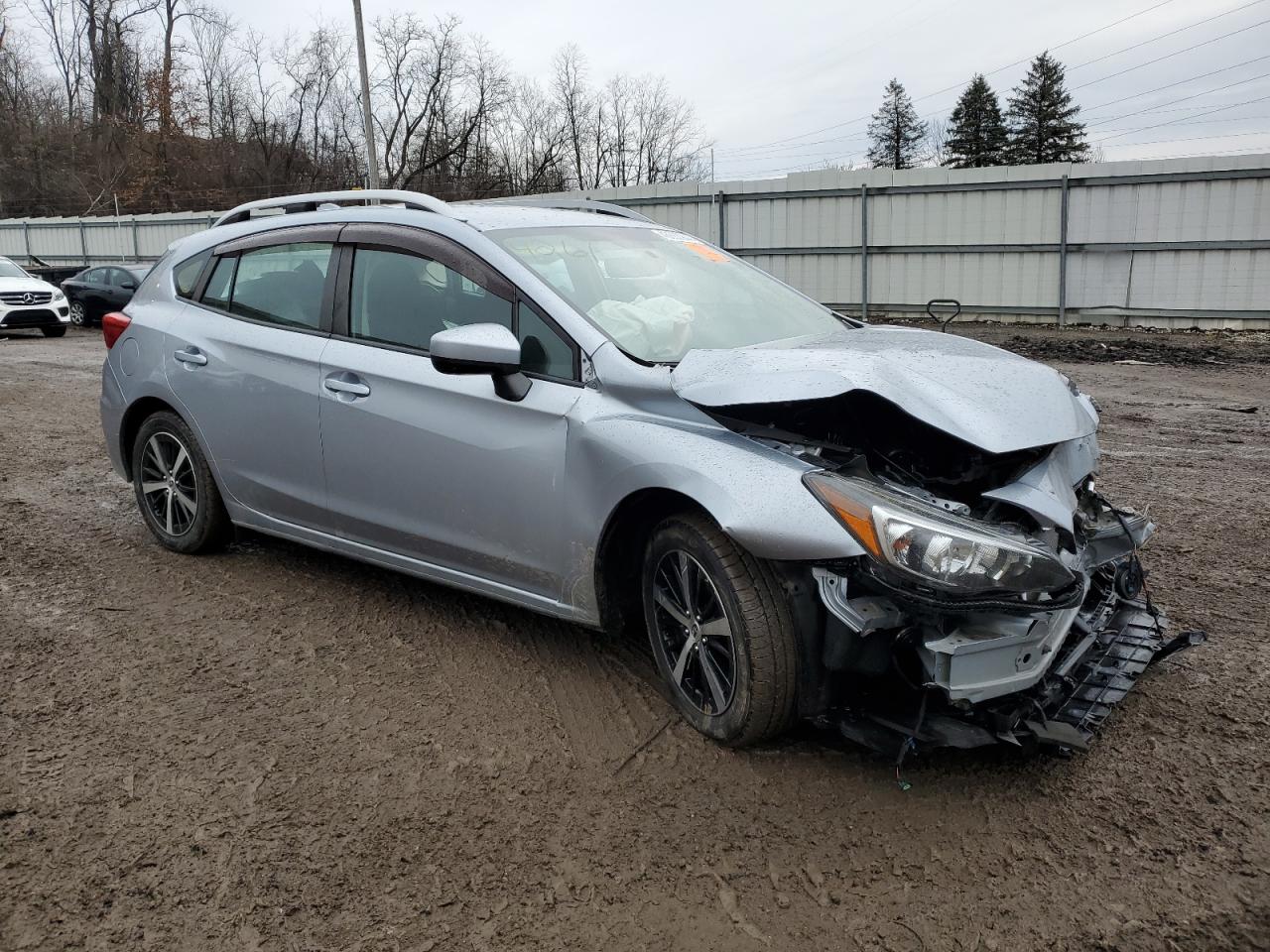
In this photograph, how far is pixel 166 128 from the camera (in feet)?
160

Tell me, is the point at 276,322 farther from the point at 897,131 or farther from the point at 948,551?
the point at 897,131

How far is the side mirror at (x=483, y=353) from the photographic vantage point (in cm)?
340

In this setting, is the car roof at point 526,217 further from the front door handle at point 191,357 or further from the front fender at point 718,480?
the front door handle at point 191,357

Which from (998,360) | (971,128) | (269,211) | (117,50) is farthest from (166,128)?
(998,360)

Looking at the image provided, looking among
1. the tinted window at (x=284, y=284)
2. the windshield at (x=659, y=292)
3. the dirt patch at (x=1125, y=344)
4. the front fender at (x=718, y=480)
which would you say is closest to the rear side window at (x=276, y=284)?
the tinted window at (x=284, y=284)

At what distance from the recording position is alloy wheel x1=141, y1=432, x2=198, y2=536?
16.6 feet

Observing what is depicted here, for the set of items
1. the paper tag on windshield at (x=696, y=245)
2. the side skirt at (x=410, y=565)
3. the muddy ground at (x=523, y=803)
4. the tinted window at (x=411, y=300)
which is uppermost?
the paper tag on windshield at (x=696, y=245)

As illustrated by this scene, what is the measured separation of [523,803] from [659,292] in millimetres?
1988

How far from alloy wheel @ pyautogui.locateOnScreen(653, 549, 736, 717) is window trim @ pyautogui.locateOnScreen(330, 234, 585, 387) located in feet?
2.46

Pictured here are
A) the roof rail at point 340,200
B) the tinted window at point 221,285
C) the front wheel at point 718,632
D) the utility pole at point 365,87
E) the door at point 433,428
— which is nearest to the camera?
the front wheel at point 718,632

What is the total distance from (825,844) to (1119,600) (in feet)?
4.99

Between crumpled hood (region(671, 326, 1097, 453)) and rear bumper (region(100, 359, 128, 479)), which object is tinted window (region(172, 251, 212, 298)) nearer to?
rear bumper (region(100, 359, 128, 479))

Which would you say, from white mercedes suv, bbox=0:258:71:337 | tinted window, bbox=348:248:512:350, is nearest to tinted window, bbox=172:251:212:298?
tinted window, bbox=348:248:512:350

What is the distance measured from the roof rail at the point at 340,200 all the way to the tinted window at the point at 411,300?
273 mm
